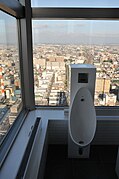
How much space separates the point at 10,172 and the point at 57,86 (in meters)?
1.43

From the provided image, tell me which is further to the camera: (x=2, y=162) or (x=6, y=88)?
(x=6, y=88)

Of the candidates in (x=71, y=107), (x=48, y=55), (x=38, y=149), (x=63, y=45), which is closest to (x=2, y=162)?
(x=38, y=149)

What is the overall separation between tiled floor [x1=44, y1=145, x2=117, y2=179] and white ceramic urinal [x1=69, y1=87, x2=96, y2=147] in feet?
1.14

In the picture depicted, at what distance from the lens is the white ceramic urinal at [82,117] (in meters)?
1.90

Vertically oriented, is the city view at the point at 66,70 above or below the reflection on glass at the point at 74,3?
below

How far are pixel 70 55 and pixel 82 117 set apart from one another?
37.1 inches

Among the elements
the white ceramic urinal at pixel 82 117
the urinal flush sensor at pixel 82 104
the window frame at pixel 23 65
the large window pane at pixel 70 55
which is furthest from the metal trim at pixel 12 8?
the white ceramic urinal at pixel 82 117

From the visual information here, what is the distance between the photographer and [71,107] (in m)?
1.90

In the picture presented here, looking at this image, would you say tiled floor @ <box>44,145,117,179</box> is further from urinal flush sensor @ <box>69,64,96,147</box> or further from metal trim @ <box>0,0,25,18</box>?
metal trim @ <box>0,0,25,18</box>

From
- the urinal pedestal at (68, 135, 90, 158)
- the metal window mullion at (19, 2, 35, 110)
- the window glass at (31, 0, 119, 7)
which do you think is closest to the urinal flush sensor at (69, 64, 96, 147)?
the urinal pedestal at (68, 135, 90, 158)

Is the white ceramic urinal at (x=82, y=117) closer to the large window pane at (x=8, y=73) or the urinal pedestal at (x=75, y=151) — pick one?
the urinal pedestal at (x=75, y=151)

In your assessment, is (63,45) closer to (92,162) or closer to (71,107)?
(71,107)

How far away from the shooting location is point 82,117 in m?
2.01

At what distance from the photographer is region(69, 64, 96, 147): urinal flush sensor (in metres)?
1.81
